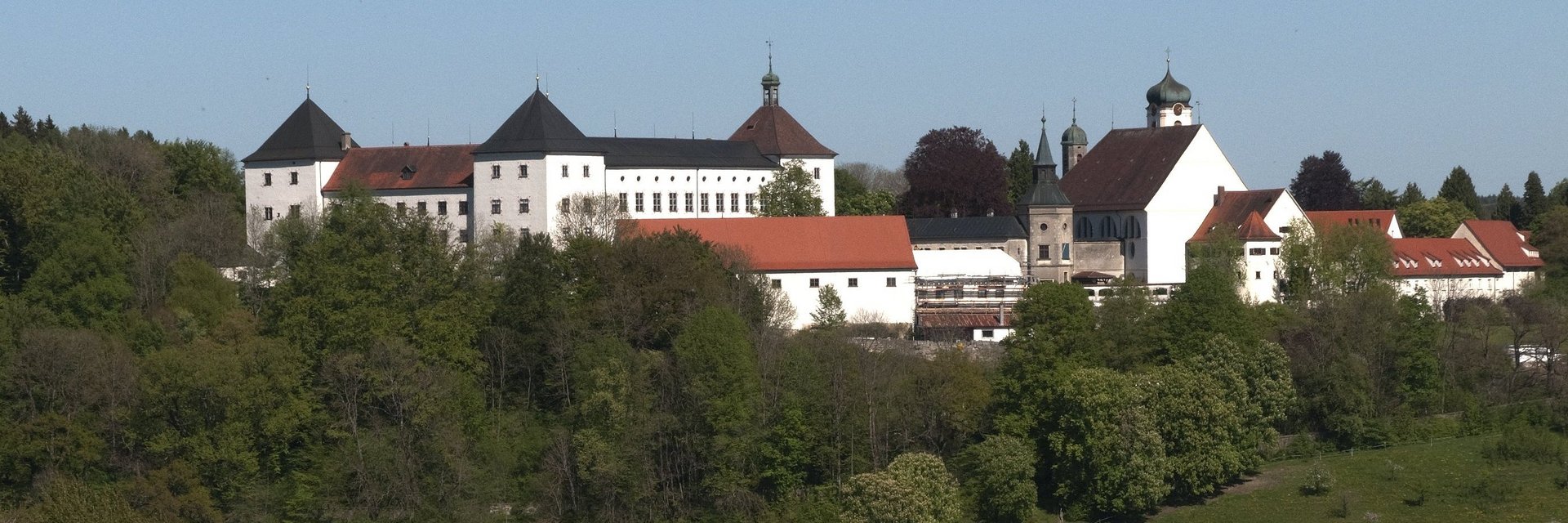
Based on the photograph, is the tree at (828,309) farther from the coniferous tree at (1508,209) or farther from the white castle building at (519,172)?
the coniferous tree at (1508,209)

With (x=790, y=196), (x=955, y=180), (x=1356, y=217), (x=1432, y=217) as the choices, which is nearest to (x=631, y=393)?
(x=790, y=196)

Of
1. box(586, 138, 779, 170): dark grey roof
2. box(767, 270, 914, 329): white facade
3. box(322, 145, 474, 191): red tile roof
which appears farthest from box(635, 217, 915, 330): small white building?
box(322, 145, 474, 191): red tile roof

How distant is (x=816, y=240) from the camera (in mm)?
60125

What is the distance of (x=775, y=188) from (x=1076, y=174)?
1175 centimetres

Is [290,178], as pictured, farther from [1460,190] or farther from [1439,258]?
[1460,190]

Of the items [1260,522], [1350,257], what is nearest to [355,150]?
[1350,257]

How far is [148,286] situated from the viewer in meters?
55.2

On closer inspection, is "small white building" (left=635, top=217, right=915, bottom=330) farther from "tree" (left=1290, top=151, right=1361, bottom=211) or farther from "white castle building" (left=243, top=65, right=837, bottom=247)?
"tree" (left=1290, top=151, right=1361, bottom=211)

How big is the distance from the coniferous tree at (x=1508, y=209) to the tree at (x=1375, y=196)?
16.4ft

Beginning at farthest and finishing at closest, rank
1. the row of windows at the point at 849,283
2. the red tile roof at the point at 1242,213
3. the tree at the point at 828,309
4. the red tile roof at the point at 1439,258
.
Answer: the red tile roof at the point at 1439,258
the red tile roof at the point at 1242,213
the row of windows at the point at 849,283
the tree at the point at 828,309

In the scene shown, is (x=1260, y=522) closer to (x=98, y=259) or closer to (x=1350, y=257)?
(x=1350, y=257)

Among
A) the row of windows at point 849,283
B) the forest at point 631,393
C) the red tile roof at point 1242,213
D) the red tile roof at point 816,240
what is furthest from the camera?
the red tile roof at point 1242,213

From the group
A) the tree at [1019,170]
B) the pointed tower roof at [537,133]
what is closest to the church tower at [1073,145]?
the tree at [1019,170]

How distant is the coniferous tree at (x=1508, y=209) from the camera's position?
94.0 meters
